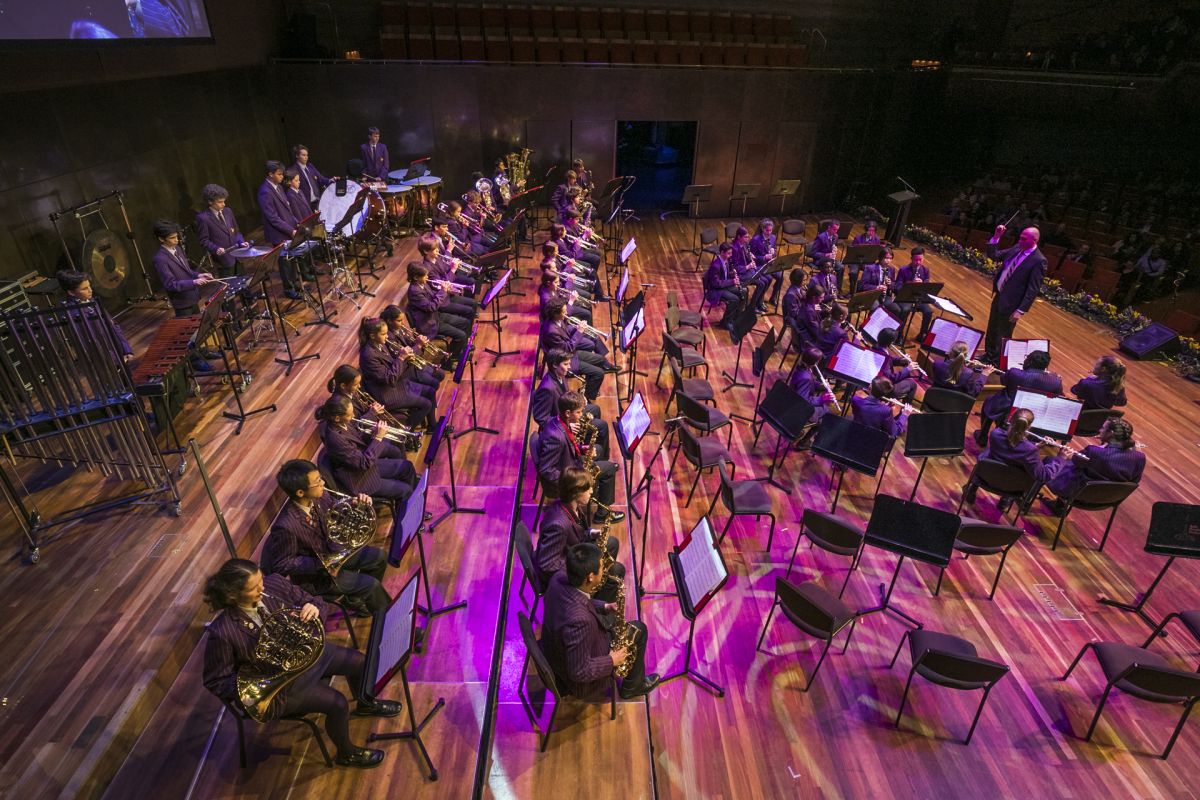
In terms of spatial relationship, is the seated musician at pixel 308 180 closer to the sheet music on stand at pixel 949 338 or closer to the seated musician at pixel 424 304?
the seated musician at pixel 424 304

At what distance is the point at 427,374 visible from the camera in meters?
6.52

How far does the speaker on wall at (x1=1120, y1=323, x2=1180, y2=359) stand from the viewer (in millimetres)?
8906

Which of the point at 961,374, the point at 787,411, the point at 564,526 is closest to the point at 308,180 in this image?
the point at 787,411

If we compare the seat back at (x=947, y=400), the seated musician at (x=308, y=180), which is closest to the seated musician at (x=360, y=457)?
the seat back at (x=947, y=400)

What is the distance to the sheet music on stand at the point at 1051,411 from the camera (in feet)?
19.3

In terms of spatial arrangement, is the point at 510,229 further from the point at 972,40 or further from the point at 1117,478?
the point at 972,40

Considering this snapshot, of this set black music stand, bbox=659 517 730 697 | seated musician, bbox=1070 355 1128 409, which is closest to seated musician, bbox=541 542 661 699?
black music stand, bbox=659 517 730 697

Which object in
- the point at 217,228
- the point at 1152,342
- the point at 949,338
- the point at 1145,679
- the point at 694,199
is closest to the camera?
the point at 1145,679

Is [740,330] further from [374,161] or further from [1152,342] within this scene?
[374,161]

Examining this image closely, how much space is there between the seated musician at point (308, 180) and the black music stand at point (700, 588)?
7.83 m

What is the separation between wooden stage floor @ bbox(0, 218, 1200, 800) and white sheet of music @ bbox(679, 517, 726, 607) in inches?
37.0

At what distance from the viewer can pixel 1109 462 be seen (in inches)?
212

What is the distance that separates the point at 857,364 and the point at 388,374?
180 inches

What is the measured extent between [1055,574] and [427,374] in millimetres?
6015
